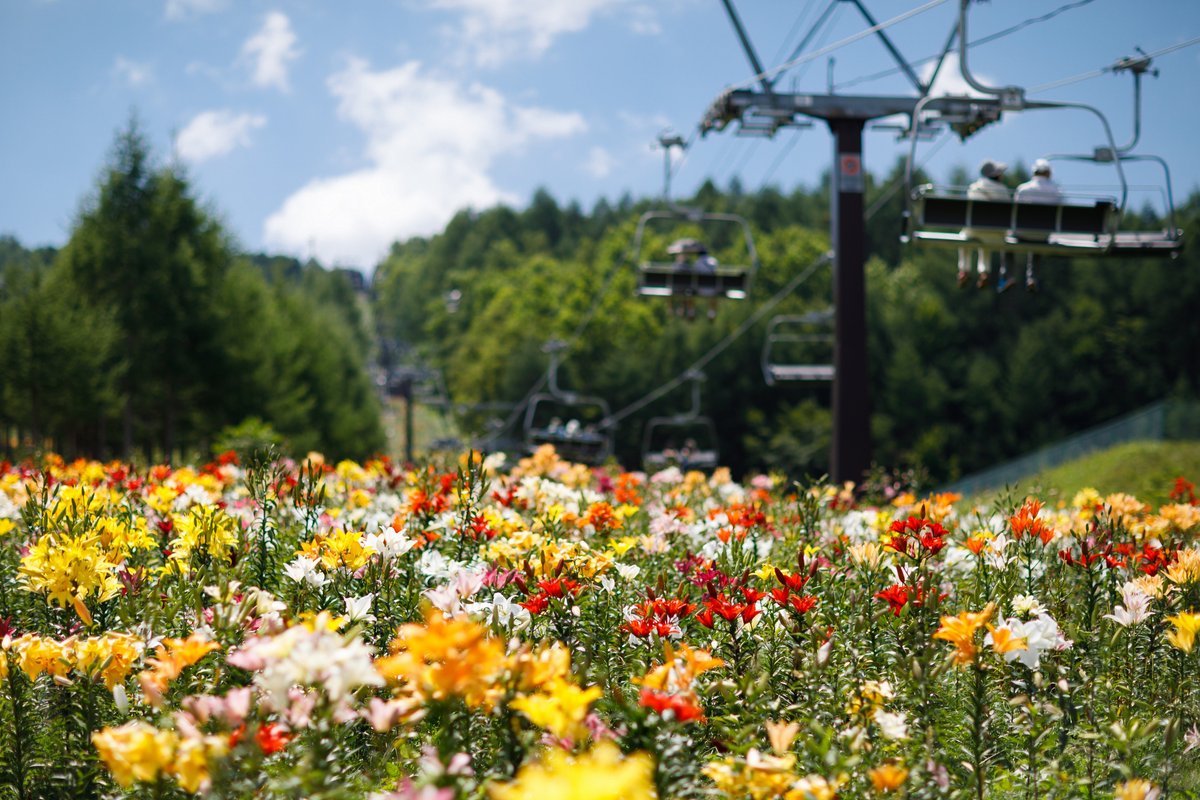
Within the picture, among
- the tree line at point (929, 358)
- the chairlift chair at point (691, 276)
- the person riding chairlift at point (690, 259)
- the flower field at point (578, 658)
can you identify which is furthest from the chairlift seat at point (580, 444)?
the tree line at point (929, 358)

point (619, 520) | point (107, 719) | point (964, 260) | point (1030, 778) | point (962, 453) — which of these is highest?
point (964, 260)

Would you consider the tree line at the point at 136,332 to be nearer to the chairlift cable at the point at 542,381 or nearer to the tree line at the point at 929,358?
the chairlift cable at the point at 542,381

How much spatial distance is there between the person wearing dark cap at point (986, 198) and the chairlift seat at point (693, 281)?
4.69 m

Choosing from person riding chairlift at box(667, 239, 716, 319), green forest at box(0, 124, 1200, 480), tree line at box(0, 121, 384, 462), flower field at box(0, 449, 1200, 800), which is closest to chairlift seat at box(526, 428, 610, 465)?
green forest at box(0, 124, 1200, 480)

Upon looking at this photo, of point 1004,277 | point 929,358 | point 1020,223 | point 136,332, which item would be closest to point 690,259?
point 1004,277

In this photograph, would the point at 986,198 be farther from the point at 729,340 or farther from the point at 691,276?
the point at 729,340

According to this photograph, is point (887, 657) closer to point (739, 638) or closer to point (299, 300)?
point (739, 638)

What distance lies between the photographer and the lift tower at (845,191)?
34.0ft

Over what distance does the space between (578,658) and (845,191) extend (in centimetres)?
878

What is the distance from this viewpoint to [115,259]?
21.3 m

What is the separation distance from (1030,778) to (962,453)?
4496 cm

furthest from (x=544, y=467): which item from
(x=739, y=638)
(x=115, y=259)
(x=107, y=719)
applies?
(x=115, y=259)

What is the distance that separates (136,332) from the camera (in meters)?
21.4

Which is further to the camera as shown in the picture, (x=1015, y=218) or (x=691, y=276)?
(x=691, y=276)
